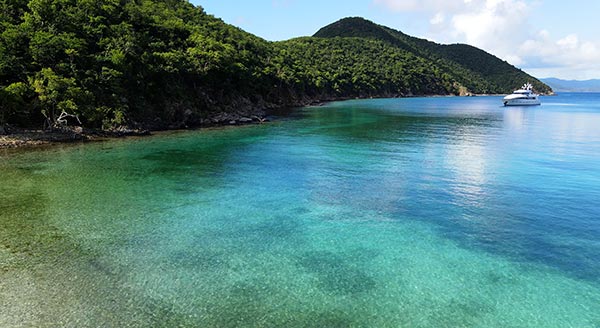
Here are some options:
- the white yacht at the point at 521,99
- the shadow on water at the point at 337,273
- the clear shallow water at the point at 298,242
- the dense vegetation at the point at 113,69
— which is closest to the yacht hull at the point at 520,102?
the white yacht at the point at 521,99

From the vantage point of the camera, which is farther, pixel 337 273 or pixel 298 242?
pixel 298 242

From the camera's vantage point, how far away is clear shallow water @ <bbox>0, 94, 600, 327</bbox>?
Result: 12062 millimetres

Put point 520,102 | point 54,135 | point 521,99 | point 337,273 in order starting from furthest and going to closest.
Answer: point 520,102 < point 521,99 < point 54,135 < point 337,273

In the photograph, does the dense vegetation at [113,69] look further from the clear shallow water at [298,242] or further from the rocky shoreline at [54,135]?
the clear shallow water at [298,242]

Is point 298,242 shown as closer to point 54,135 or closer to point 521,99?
point 54,135

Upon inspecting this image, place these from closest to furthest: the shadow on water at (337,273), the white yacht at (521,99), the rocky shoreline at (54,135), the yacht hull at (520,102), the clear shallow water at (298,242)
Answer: the clear shallow water at (298,242) < the shadow on water at (337,273) < the rocky shoreline at (54,135) < the white yacht at (521,99) < the yacht hull at (520,102)

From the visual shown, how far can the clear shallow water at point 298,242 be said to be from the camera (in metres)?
12.1

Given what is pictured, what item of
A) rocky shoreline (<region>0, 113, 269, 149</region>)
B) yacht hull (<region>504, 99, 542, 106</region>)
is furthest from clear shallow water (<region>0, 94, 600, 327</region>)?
yacht hull (<region>504, 99, 542, 106</region>)

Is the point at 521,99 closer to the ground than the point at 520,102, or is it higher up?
higher up

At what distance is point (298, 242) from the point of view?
17281 mm

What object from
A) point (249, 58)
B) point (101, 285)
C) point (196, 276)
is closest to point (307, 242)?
point (196, 276)

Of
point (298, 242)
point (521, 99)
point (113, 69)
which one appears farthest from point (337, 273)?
point (521, 99)

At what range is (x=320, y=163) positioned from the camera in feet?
114

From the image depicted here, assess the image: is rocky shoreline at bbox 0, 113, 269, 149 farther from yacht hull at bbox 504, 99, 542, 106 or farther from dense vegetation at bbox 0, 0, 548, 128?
yacht hull at bbox 504, 99, 542, 106
